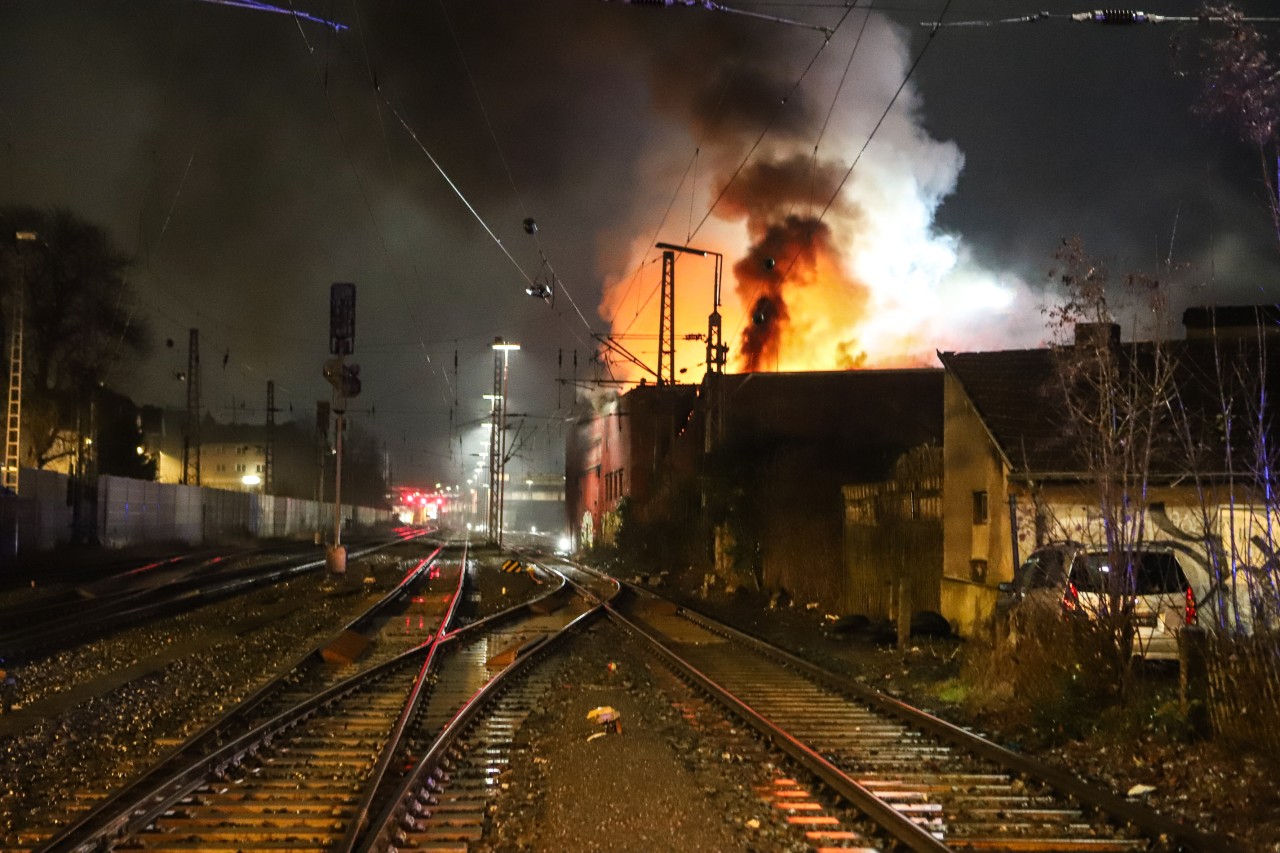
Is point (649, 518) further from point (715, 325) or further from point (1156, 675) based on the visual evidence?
point (1156, 675)

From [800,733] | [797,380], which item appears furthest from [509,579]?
[800,733]

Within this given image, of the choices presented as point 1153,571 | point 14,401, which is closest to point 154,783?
point 1153,571

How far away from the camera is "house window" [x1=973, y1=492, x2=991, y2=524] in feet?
59.7

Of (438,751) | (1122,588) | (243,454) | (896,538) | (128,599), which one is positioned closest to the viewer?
(438,751)

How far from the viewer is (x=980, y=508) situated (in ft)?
60.3

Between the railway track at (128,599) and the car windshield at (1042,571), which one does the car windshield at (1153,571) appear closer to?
the car windshield at (1042,571)

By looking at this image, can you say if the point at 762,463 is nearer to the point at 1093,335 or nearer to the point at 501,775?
the point at 1093,335

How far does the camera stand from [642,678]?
48.5 ft

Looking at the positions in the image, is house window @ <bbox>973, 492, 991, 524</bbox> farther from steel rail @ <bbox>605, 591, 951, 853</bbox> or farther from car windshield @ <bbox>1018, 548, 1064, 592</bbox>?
steel rail @ <bbox>605, 591, 951, 853</bbox>

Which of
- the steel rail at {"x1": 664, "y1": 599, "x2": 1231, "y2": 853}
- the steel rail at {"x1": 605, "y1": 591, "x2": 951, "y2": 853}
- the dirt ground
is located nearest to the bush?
the dirt ground

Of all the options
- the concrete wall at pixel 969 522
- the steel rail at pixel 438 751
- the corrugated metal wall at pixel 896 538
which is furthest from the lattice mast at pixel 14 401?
the concrete wall at pixel 969 522

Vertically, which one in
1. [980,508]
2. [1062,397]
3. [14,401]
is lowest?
[980,508]

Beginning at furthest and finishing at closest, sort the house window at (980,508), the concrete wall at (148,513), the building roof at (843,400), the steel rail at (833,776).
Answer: the building roof at (843,400)
the concrete wall at (148,513)
the house window at (980,508)
the steel rail at (833,776)

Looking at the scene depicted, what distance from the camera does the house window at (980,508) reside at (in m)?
→ 18.2
